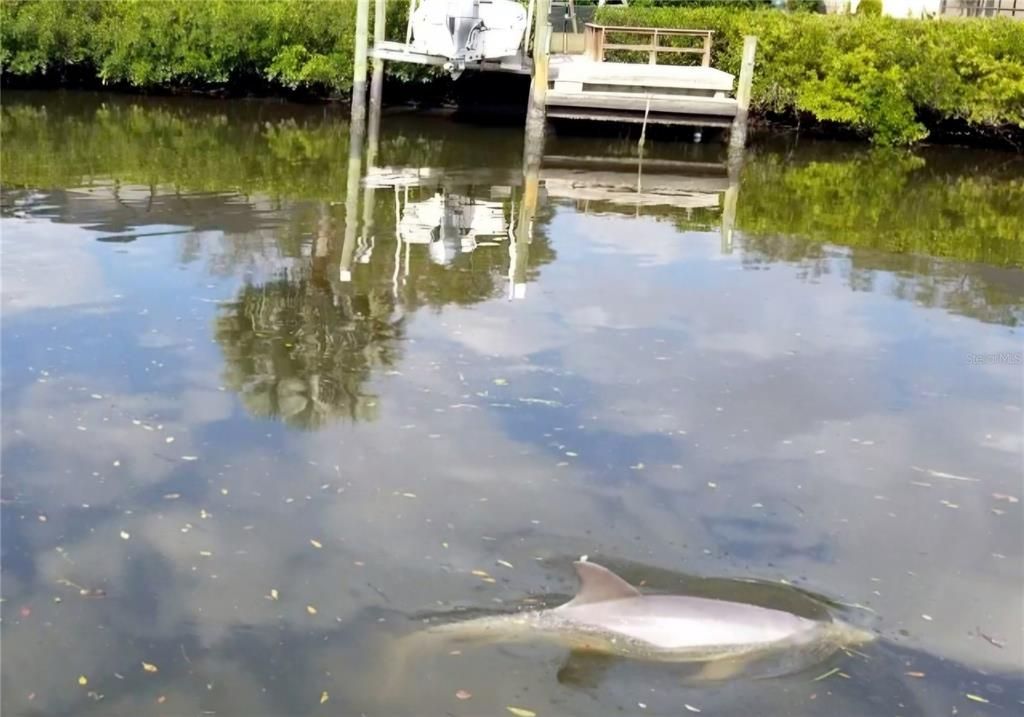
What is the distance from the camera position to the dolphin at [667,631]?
16.0 ft

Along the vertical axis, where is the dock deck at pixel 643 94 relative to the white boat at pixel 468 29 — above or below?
below

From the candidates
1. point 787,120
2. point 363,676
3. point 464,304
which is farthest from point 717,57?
point 363,676

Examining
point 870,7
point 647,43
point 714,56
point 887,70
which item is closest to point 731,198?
point 887,70

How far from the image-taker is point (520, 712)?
15.1 ft

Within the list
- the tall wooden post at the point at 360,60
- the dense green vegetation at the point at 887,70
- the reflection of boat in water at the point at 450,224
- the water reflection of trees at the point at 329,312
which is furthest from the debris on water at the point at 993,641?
the tall wooden post at the point at 360,60

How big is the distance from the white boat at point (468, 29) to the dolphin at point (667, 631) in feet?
52.6

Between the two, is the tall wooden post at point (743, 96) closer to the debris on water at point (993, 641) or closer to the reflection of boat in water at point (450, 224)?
the reflection of boat in water at point (450, 224)

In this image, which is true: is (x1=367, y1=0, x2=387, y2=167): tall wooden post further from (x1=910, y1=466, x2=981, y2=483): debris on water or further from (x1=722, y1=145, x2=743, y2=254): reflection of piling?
(x1=910, y1=466, x2=981, y2=483): debris on water

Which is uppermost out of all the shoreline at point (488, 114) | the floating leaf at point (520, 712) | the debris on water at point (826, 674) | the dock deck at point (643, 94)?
the dock deck at point (643, 94)

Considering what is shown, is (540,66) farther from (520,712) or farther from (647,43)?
(520,712)

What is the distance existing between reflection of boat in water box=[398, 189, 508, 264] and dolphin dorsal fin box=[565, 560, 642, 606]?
21.2 ft

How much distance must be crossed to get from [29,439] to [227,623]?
7.72 ft

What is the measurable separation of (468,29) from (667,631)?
16.3m

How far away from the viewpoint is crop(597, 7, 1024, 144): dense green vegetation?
2016cm
